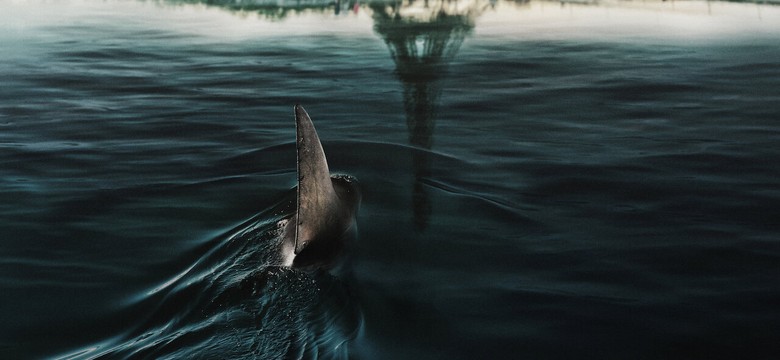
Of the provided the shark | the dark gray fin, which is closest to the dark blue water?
the shark

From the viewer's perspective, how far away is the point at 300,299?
543 centimetres

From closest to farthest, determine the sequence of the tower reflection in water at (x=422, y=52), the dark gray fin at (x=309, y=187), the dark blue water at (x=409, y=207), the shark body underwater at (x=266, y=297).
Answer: the shark body underwater at (x=266, y=297) < the dark blue water at (x=409, y=207) < the dark gray fin at (x=309, y=187) < the tower reflection in water at (x=422, y=52)

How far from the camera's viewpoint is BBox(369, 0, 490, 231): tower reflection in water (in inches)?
377

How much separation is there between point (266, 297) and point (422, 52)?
53.8 ft

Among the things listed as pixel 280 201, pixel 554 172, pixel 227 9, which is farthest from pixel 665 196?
pixel 227 9

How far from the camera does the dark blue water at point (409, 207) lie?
5.29m

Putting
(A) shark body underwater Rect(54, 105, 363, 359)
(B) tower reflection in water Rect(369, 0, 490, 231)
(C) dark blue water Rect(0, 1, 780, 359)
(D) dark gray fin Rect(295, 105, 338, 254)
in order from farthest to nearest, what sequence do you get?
(B) tower reflection in water Rect(369, 0, 490, 231) → (D) dark gray fin Rect(295, 105, 338, 254) → (C) dark blue water Rect(0, 1, 780, 359) → (A) shark body underwater Rect(54, 105, 363, 359)

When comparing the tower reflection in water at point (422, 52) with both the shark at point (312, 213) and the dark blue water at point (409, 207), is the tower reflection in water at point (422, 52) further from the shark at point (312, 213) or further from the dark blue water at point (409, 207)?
the shark at point (312, 213)

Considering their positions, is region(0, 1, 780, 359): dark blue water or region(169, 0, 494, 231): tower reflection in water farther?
region(169, 0, 494, 231): tower reflection in water

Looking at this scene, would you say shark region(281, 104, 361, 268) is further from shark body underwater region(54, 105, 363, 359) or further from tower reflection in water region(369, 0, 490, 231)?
tower reflection in water region(369, 0, 490, 231)

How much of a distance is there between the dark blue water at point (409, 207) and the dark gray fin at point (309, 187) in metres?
0.36

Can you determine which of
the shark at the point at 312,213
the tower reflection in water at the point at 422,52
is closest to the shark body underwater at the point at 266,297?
the shark at the point at 312,213

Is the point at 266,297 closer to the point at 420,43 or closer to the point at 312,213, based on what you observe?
the point at 312,213

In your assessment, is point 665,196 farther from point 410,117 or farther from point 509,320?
point 410,117
